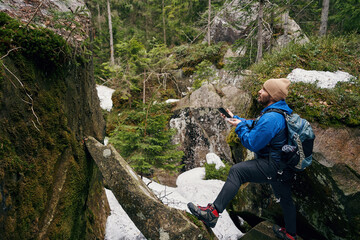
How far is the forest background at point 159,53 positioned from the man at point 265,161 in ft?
9.10

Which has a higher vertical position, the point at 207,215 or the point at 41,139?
the point at 41,139

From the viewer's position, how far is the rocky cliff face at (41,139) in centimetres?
163

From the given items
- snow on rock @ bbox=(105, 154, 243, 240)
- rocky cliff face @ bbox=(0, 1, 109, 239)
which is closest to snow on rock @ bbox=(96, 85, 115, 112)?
snow on rock @ bbox=(105, 154, 243, 240)

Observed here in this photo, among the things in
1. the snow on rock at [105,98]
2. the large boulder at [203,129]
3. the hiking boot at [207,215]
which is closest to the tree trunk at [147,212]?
the hiking boot at [207,215]

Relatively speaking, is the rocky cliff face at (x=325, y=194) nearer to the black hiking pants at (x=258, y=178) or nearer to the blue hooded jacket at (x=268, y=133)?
the black hiking pants at (x=258, y=178)

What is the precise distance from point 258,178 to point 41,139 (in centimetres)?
286

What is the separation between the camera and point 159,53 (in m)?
14.6

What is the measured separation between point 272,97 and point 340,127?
159 centimetres

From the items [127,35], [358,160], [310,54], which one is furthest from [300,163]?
[127,35]

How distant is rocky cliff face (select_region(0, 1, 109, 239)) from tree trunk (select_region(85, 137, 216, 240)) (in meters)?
0.57

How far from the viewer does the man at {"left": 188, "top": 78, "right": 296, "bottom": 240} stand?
2668 millimetres

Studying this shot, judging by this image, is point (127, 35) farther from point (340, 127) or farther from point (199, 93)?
point (340, 127)

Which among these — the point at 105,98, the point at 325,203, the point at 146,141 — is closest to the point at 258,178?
the point at 325,203

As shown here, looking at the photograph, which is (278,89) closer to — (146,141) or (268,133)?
(268,133)
